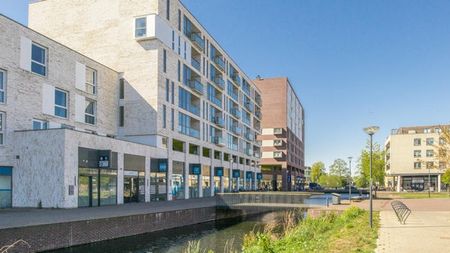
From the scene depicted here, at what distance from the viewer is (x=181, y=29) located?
42625 millimetres

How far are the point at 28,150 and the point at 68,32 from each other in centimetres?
1839

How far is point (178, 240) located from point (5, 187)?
479 inches

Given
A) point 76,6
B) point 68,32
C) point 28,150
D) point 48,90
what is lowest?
point 28,150

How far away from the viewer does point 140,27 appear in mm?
37156

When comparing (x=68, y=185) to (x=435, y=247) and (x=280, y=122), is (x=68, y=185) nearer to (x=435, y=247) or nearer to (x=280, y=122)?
(x=435, y=247)

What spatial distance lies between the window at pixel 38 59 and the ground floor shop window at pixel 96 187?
25.3ft

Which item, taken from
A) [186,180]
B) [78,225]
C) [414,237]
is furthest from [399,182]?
[78,225]

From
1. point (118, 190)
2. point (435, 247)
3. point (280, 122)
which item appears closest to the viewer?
point (435, 247)

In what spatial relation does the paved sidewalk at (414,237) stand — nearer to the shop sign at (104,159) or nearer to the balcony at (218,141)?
the shop sign at (104,159)

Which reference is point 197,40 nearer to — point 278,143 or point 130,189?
point 130,189

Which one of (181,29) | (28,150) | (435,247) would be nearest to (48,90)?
(28,150)

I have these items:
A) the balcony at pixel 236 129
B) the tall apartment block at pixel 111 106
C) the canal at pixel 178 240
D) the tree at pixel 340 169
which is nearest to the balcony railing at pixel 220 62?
the tall apartment block at pixel 111 106

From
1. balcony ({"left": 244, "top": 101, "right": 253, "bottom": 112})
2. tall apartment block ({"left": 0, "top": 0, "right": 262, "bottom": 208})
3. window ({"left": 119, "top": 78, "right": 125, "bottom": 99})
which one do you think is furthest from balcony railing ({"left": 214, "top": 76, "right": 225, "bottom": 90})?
window ({"left": 119, "top": 78, "right": 125, "bottom": 99})

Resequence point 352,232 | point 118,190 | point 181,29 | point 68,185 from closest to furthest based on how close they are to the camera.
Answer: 1. point 352,232
2. point 68,185
3. point 118,190
4. point 181,29
